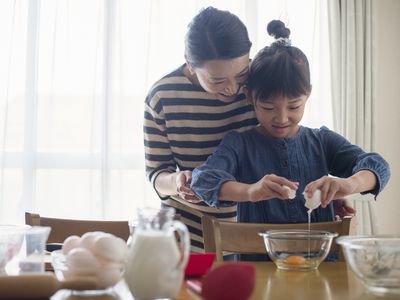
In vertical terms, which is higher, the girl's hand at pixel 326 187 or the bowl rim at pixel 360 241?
the girl's hand at pixel 326 187

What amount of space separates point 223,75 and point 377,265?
0.83m

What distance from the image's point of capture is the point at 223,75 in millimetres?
1708

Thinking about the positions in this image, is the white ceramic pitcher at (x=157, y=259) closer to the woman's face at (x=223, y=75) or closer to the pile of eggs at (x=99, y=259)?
the pile of eggs at (x=99, y=259)

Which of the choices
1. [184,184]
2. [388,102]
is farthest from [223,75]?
[388,102]

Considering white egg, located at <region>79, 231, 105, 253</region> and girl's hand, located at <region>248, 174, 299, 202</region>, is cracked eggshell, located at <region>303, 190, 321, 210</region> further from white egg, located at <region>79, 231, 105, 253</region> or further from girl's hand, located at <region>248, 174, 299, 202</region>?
white egg, located at <region>79, 231, 105, 253</region>

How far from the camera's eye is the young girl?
170cm

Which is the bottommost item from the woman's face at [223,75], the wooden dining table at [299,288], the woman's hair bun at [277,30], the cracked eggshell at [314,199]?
the wooden dining table at [299,288]

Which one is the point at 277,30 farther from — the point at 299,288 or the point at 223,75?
the point at 299,288

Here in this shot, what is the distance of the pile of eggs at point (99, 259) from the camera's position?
0.92 meters

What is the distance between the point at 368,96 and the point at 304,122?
0.39 meters

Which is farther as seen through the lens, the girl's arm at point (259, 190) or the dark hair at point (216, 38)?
the dark hair at point (216, 38)

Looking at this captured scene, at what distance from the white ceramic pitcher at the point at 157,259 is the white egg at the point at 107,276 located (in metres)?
0.07

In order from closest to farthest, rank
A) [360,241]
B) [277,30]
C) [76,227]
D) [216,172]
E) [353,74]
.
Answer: [360,241], [216,172], [76,227], [277,30], [353,74]

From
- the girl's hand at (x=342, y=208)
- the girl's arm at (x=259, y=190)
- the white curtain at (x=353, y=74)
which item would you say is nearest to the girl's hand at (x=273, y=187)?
the girl's arm at (x=259, y=190)
